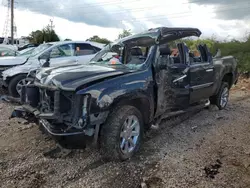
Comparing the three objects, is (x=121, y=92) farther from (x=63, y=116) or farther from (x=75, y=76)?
(x=63, y=116)

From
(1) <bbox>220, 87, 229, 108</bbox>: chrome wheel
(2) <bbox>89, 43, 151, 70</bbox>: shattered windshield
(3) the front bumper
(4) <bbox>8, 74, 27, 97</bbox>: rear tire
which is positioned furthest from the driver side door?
(4) <bbox>8, 74, 27, 97</bbox>: rear tire

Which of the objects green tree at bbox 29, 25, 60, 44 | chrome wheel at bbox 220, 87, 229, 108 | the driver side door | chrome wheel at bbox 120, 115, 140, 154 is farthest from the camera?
green tree at bbox 29, 25, 60, 44

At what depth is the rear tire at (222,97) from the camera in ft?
22.0

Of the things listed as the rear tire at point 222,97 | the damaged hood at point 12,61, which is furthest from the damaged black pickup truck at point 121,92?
the damaged hood at point 12,61

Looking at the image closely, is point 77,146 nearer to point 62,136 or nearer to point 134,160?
point 62,136

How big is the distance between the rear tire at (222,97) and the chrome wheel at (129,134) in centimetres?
344

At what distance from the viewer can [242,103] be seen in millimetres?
7941

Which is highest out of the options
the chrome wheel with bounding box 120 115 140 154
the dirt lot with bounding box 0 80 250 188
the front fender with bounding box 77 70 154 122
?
the front fender with bounding box 77 70 154 122

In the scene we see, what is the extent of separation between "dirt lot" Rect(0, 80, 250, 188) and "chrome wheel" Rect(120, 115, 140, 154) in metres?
0.20

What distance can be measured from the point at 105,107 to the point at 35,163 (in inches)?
52.9

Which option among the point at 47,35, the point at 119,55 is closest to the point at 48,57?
the point at 119,55

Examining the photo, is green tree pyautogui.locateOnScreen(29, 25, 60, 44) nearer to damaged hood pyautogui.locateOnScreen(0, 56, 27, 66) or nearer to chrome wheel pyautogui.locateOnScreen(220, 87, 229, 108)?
damaged hood pyautogui.locateOnScreen(0, 56, 27, 66)

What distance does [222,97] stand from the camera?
690cm

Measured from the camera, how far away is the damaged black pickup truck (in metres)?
3.38
